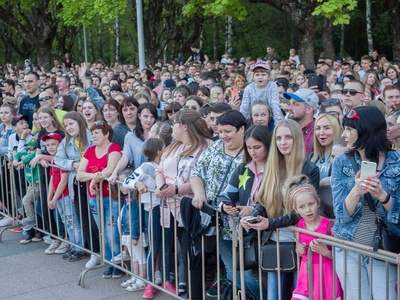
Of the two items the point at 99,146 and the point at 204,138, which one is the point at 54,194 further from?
the point at 204,138

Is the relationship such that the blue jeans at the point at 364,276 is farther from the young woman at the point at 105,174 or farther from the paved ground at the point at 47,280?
the young woman at the point at 105,174

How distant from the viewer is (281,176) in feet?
16.1

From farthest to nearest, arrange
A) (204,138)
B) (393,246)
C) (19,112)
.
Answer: (19,112)
(204,138)
(393,246)

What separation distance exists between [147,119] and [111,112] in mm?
896

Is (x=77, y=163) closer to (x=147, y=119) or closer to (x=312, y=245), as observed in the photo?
(x=147, y=119)

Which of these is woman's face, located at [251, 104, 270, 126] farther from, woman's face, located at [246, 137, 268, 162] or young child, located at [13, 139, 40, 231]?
young child, located at [13, 139, 40, 231]

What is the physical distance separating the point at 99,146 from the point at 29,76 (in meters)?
4.62

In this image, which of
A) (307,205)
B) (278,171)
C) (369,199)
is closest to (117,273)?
(278,171)

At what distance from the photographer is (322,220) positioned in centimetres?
463

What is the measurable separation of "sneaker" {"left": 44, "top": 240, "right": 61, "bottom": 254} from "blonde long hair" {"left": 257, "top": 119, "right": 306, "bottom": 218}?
13.2 feet

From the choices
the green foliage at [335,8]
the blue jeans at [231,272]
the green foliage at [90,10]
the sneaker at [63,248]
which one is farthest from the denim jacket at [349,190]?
the green foliage at [90,10]

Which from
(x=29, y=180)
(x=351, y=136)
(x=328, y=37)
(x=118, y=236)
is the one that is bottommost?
(x=118, y=236)

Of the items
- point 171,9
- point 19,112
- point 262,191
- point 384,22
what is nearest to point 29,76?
point 19,112

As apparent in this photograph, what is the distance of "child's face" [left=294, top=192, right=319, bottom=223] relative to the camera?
179 inches
